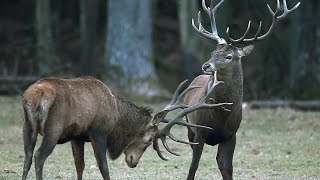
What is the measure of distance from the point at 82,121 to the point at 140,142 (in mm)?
977

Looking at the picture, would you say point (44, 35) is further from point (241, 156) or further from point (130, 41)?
point (241, 156)

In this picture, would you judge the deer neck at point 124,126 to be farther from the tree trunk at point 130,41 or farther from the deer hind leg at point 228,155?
the tree trunk at point 130,41

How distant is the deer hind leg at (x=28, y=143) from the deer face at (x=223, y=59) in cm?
220

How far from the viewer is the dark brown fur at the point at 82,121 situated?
34.5 feet

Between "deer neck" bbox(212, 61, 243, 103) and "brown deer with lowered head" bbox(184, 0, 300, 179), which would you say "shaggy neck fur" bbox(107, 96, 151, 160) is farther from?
"deer neck" bbox(212, 61, 243, 103)

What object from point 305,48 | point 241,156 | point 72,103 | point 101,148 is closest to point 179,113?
point 101,148

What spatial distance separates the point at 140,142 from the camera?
1169 centimetres

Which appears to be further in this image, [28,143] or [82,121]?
[82,121]

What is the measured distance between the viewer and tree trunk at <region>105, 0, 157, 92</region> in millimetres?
25469

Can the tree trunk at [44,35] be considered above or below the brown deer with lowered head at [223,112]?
below

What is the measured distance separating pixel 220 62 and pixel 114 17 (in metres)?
14.5

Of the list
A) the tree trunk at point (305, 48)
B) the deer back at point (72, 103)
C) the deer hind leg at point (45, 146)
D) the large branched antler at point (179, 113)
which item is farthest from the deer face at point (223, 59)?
the tree trunk at point (305, 48)

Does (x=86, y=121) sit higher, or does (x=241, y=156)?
(x=86, y=121)

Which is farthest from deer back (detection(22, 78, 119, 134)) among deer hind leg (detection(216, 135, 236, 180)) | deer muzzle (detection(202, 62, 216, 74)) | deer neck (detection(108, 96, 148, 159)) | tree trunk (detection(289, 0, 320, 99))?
tree trunk (detection(289, 0, 320, 99))
